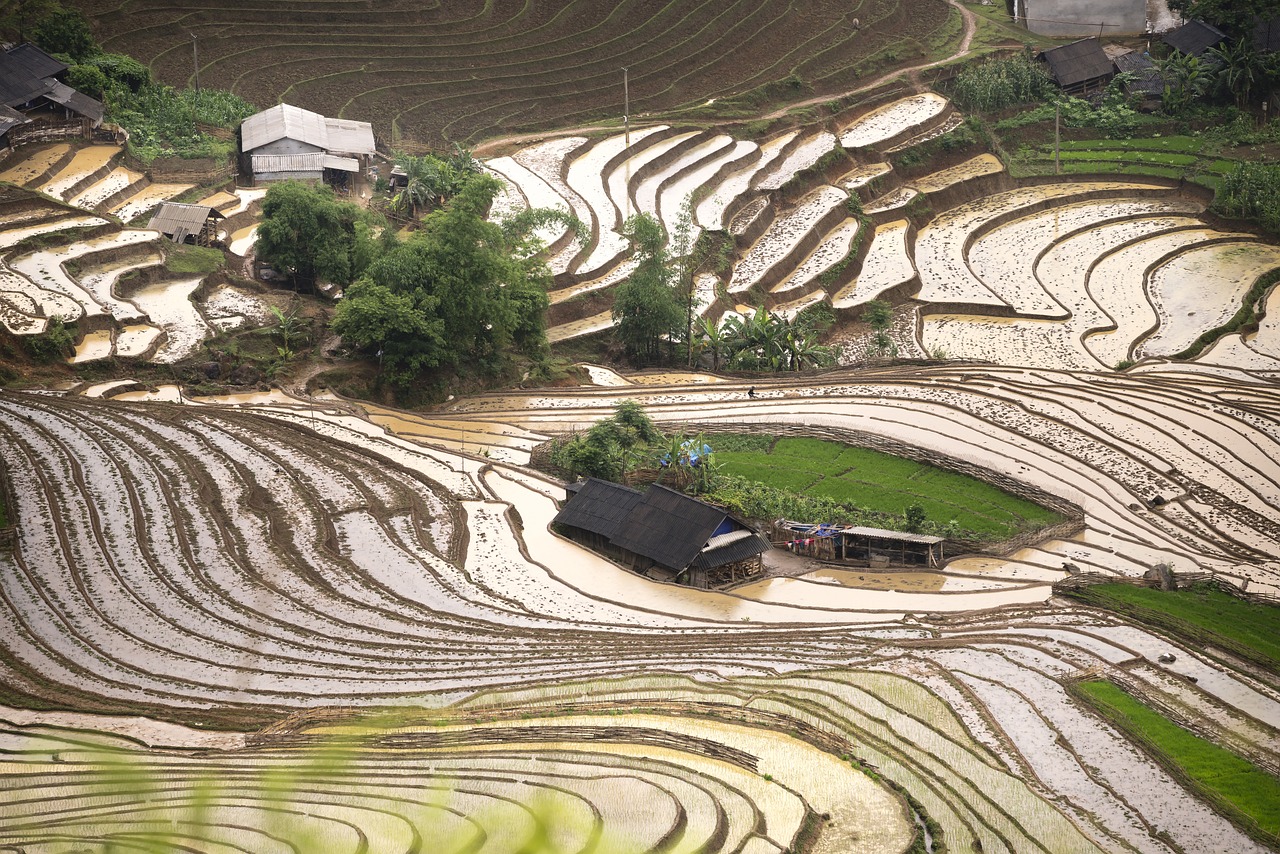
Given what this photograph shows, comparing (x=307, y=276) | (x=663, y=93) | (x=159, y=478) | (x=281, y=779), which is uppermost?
(x=663, y=93)

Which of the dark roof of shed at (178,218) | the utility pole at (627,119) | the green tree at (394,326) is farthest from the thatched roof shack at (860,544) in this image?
the utility pole at (627,119)

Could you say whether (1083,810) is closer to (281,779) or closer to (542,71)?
(281,779)

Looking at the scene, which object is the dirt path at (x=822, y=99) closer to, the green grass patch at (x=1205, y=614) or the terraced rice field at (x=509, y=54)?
the terraced rice field at (x=509, y=54)

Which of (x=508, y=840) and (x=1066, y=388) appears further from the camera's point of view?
(x=1066, y=388)

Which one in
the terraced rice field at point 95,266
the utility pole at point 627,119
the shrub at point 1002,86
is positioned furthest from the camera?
the shrub at point 1002,86

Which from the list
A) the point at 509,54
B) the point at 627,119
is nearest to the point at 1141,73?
the point at 627,119

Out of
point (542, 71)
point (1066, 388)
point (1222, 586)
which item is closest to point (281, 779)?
point (1222, 586)
